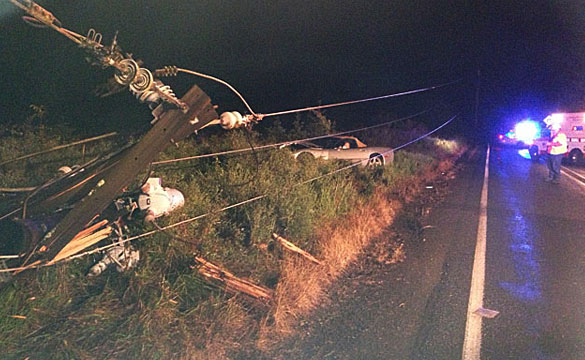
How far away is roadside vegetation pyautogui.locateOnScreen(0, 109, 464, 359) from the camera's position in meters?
4.15

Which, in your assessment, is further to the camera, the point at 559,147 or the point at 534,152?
the point at 534,152

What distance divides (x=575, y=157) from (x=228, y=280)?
2435 cm

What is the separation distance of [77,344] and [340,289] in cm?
322

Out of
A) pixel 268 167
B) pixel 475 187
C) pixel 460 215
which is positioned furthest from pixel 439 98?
pixel 268 167

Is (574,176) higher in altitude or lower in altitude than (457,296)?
higher

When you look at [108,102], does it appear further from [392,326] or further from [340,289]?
[392,326]

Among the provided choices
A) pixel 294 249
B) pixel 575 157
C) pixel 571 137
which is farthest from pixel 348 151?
pixel 571 137

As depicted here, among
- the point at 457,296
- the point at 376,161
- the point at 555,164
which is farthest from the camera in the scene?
the point at 555,164

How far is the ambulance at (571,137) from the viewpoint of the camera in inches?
953

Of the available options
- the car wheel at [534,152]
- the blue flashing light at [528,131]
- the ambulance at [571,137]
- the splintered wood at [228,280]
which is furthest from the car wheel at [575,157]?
the splintered wood at [228,280]

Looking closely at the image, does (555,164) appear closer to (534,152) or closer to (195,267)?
(534,152)

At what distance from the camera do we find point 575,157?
957 inches

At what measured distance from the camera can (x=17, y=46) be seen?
28.9 ft

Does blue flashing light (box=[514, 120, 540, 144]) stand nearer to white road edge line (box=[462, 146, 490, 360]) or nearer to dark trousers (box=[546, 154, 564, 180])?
dark trousers (box=[546, 154, 564, 180])
